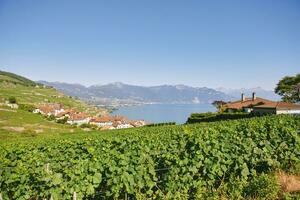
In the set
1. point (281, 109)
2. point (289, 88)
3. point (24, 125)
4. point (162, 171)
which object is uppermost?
point (289, 88)

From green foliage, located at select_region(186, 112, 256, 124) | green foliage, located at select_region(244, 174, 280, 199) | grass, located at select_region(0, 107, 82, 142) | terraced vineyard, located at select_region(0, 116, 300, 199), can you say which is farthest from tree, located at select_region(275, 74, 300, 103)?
green foliage, located at select_region(244, 174, 280, 199)

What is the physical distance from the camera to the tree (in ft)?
249

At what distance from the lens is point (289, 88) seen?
77.8 m

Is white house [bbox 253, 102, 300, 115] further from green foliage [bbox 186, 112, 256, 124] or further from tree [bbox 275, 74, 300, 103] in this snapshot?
tree [bbox 275, 74, 300, 103]

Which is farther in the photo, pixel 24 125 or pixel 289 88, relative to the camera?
pixel 24 125

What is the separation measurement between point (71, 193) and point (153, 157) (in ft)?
9.21

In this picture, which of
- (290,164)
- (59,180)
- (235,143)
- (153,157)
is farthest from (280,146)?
(59,180)

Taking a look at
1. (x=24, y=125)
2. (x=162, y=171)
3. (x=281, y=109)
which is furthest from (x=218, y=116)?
(x=24, y=125)

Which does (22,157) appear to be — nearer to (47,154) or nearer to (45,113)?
(47,154)

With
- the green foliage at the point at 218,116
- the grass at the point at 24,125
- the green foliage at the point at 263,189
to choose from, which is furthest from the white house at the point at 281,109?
the green foliage at the point at 263,189

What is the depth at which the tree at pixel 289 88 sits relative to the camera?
75.9 meters

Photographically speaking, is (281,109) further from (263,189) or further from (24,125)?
(24,125)

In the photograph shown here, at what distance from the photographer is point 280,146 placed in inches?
422

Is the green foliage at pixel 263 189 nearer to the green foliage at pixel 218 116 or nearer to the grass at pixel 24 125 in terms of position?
the green foliage at pixel 218 116
